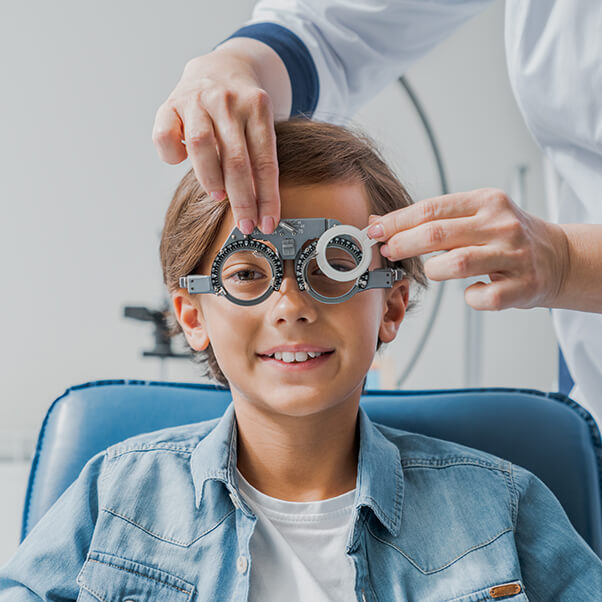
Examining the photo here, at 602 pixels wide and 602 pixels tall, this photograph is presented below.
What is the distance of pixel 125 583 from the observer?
88 cm

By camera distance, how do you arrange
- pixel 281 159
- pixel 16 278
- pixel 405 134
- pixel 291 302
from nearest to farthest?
pixel 291 302, pixel 281 159, pixel 16 278, pixel 405 134

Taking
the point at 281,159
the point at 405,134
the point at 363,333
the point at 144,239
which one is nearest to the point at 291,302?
the point at 363,333

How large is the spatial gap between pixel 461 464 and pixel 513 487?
0.25 feet

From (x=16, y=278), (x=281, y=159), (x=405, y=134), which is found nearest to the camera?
(x=281, y=159)

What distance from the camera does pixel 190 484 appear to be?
0.97 meters

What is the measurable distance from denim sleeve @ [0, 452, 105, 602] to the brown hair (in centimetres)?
36

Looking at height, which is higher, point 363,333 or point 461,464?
point 363,333

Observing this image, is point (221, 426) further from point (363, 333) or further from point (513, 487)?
point (513, 487)

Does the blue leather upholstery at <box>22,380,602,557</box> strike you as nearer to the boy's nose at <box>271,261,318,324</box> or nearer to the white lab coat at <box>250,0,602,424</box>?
the white lab coat at <box>250,0,602,424</box>

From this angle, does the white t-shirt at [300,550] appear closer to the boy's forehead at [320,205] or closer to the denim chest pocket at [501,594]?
the denim chest pocket at [501,594]

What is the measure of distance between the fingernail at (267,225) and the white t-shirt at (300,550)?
1.23ft

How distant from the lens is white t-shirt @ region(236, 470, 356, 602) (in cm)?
89

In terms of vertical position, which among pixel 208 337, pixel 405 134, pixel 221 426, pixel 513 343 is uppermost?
pixel 405 134

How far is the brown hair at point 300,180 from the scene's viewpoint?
0.98m
